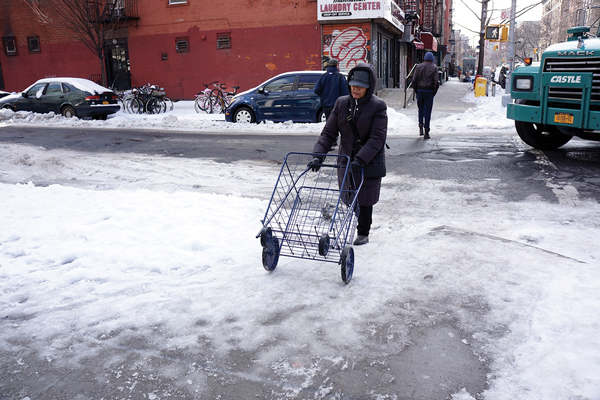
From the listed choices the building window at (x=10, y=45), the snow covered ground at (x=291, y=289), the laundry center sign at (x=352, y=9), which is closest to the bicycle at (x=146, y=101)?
the laundry center sign at (x=352, y=9)

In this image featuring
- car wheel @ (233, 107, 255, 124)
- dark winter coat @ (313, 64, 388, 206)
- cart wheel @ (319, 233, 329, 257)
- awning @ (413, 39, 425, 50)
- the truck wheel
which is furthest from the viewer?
awning @ (413, 39, 425, 50)

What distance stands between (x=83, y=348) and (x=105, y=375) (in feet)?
1.27

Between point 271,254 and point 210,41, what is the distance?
23219 mm

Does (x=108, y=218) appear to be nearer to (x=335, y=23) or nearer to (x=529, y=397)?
(x=529, y=397)

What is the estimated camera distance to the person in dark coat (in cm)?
440

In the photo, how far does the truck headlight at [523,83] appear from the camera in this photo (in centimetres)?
913

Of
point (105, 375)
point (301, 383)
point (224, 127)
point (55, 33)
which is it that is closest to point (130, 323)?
point (105, 375)

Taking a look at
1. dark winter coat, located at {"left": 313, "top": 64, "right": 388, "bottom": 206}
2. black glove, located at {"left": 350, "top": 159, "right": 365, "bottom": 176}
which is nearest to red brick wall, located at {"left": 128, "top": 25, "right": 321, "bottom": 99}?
dark winter coat, located at {"left": 313, "top": 64, "right": 388, "bottom": 206}

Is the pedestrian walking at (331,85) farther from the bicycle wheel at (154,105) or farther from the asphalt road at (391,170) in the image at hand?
the bicycle wheel at (154,105)

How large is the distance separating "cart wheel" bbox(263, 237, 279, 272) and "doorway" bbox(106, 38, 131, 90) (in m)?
26.3

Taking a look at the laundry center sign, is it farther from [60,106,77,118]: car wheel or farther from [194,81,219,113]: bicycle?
[60,106,77,118]: car wheel

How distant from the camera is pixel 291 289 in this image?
4.04m

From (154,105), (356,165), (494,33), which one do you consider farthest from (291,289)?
(494,33)

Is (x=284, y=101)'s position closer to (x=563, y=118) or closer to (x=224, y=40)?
(x=563, y=118)
